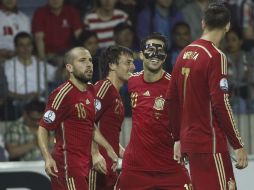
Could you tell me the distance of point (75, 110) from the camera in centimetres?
896

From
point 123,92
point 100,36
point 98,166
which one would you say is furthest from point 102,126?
point 100,36

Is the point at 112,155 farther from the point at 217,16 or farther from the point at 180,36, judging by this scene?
the point at 180,36

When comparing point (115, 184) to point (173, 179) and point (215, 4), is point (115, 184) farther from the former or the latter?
point (215, 4)

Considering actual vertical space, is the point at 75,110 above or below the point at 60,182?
above

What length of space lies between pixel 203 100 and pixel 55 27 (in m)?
5.61

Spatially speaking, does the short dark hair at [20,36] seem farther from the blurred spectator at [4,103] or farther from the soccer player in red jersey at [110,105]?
the soccer player in red jersey at [110,105]

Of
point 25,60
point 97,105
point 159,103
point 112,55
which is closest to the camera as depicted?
point 159,103

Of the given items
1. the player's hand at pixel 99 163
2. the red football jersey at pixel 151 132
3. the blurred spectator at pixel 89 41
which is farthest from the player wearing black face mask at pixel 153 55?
the blurred spectator at pixel 89 41

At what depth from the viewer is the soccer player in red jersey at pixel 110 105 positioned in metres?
9.49

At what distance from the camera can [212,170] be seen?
7.80 m

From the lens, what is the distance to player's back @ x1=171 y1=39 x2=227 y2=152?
7672mm

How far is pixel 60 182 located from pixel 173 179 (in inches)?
41.0

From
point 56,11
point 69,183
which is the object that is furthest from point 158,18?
point 69,183

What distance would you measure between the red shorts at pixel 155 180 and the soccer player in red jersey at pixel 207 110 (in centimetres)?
117
